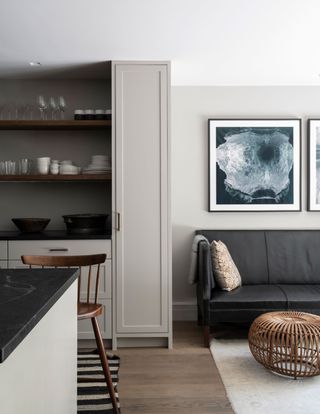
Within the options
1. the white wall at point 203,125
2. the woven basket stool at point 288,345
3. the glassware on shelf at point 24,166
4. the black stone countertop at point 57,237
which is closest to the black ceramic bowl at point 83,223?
the black stone countertop at point 57,237

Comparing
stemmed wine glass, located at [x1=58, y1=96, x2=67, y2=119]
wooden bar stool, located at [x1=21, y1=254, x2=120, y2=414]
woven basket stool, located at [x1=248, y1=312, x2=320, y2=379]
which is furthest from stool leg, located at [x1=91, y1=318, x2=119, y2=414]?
stemmed wine glass, located at [x1=58, y1=96, x2=67, y2=119]

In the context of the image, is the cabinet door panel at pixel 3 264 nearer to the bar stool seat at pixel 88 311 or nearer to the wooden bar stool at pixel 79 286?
the wooden bar stool at pixel 79 286

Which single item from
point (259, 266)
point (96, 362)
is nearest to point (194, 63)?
Result: point (259, 266)

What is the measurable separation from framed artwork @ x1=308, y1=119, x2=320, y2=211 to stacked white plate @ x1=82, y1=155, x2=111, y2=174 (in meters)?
2.02

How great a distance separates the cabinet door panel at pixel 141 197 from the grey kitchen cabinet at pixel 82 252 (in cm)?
8

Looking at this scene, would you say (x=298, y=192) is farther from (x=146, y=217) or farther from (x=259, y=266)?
(x=146, y=217)

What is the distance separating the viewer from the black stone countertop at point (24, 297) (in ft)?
3.26

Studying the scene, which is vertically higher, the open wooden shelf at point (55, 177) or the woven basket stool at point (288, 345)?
the open wooden shelf at point (55, 177)

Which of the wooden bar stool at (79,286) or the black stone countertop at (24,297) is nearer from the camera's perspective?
the black stone countertop at (24,297)

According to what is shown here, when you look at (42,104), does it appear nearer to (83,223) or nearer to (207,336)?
(83,223)

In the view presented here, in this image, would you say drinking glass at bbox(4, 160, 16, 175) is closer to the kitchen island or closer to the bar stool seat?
the bar stool seat

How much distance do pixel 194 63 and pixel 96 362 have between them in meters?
2.52

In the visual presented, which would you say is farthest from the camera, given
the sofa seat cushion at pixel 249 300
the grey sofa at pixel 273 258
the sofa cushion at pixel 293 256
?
the sofa cushion at pixel 293 256

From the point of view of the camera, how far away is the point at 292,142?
14.0ft
